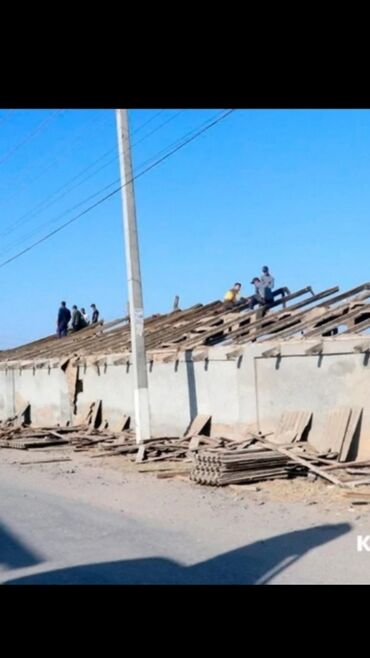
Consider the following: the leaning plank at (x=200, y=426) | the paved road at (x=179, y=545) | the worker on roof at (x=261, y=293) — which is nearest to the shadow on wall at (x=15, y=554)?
the paved road at (x=179, y=545)

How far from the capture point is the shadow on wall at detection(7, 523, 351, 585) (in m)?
6.30

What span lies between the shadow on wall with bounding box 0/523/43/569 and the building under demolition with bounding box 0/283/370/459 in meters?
6.42

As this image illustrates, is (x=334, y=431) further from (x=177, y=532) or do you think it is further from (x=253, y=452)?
(x=177, y=532)

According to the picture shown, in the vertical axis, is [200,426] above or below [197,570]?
above

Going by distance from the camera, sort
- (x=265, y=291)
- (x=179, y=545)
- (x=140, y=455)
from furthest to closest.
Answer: (x=265, y=291) → (x=140, y=455) → (x=179, y=545)

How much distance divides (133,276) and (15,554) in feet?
31.0

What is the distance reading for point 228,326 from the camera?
1864 centimetres

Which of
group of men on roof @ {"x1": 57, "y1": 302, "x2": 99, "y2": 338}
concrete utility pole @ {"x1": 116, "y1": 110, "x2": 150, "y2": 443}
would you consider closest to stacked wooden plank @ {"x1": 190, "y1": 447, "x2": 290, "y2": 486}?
concrete utility pole @ {"x1": 116, "y1": 110, "x2": 150, "y2": 443}

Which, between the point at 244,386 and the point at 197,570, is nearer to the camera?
the point at 197,570

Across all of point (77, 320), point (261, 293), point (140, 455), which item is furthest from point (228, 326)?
point (77, 320)

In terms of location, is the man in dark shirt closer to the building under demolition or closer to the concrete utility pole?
the building under demolition
